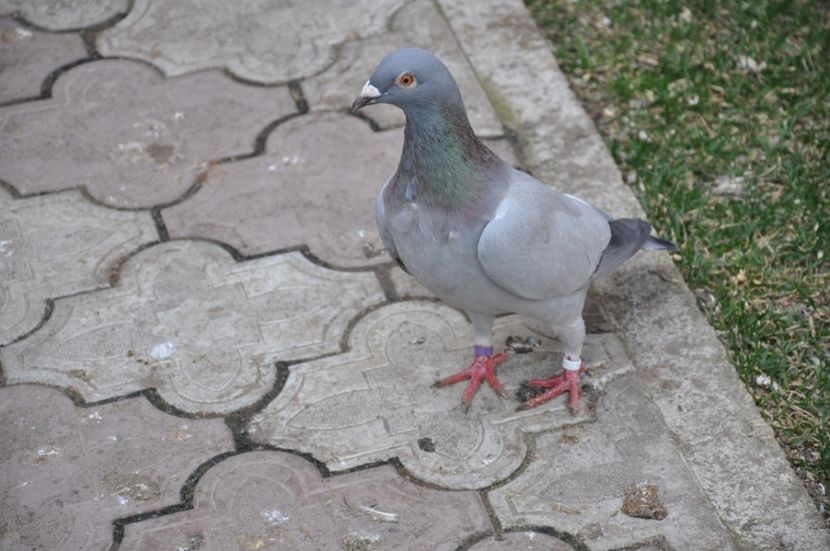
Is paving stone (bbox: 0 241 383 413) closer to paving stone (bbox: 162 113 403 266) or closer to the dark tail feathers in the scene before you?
paving stone (bbox: 162 113 403 266)

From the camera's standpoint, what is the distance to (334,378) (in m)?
3.48

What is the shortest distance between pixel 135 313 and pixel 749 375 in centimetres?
204

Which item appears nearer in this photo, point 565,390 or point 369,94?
point 369,94

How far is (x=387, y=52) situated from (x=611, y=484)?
2.35 metres

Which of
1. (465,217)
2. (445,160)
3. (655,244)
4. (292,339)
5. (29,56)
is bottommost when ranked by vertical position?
(292,339)

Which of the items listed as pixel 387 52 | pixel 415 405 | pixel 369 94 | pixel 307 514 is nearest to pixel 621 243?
pixel 415 405

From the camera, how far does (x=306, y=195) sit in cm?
412

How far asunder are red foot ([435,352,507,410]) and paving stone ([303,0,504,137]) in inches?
48.8

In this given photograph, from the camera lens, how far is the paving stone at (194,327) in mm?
3465

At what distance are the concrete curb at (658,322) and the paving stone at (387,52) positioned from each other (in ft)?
0.19

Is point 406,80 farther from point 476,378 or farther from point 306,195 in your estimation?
point 306,195

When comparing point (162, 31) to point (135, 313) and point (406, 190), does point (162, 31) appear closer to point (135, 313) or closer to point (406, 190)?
point (135, 313)

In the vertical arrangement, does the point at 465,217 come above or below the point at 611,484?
above

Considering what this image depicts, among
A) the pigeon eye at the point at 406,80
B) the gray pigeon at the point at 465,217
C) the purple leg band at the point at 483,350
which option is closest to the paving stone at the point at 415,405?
the purple leg band at the point at 483,350
